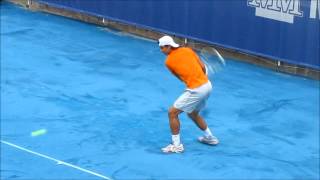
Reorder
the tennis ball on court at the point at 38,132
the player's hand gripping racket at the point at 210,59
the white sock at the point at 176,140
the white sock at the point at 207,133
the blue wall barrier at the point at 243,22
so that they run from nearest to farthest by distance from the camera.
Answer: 1. the white sock at the point at 176,140
2. the white sock at the point at 207,133
3. the tennis ball on court at the point at 38,132
4. the player's hand gripping racket at the point at 210,59
5. the blue wall barrier at the point at 243,22

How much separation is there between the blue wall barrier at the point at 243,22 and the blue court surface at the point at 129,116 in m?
0.47

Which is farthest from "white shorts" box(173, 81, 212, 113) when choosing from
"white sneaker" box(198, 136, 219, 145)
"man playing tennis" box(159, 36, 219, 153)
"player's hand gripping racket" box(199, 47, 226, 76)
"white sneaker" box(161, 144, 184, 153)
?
"player's hand gripping racket" box(199, 47, 226, 76)

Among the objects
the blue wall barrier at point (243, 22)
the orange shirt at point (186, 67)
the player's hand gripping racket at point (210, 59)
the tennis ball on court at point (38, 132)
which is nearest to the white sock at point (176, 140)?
the orange shirt at point (186, 67)

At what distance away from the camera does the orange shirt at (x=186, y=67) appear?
9.36m

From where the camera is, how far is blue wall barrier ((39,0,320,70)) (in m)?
12.9

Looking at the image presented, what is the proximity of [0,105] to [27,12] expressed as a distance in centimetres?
645

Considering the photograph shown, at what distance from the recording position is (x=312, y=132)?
35.2 ft

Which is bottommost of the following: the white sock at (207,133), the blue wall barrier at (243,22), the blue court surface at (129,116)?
the blue court surface at (129,116)

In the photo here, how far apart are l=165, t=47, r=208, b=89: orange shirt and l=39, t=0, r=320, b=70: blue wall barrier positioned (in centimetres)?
405

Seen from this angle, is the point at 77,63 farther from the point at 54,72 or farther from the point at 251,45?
the point at 251,45

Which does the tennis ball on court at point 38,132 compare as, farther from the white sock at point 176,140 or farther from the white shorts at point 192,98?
the white shorts at point 192,98

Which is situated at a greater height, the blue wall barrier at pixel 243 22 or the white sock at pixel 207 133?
the blue wall barrier at pixel 243 22

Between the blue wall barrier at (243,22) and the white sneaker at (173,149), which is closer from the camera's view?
the white sneaker at (173,149)

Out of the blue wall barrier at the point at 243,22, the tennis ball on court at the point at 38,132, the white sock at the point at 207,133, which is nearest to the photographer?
the white sock at the point at 207,133
